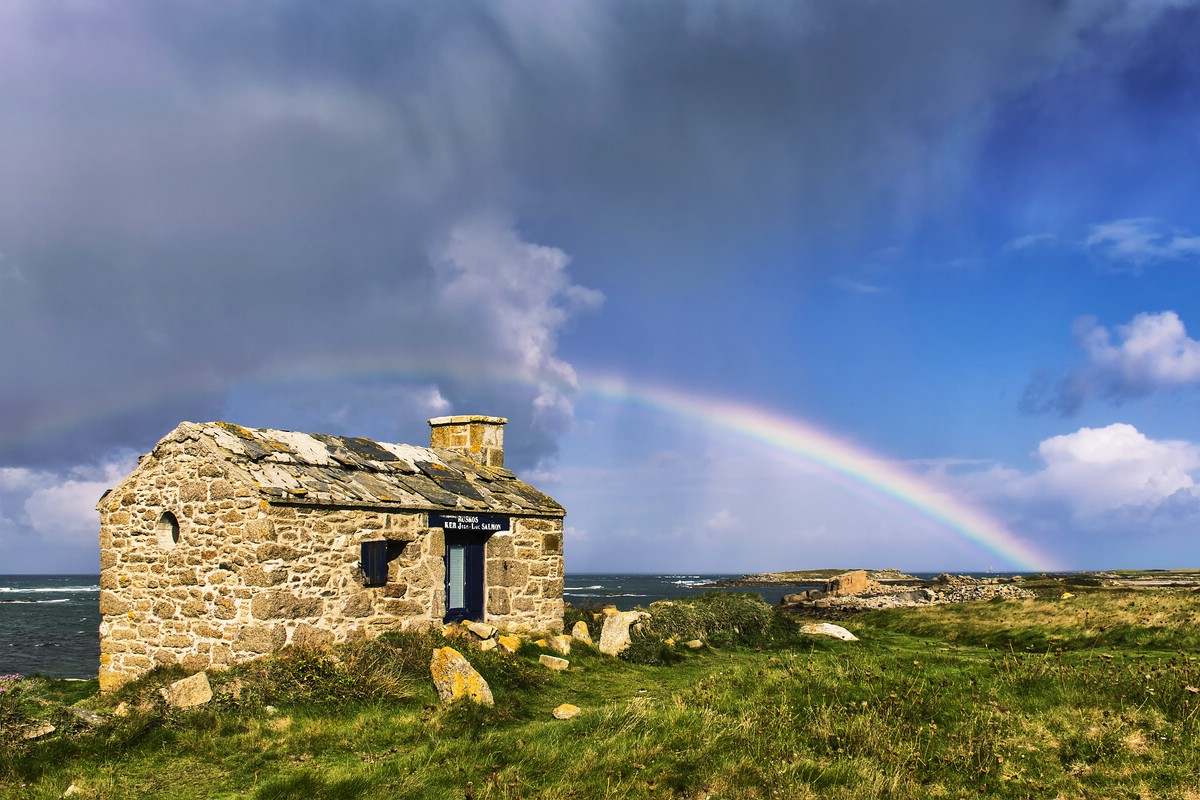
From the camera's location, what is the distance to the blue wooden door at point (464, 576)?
54.2ft

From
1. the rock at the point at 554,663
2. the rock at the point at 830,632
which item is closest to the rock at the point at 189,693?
the rock at the point at 554,663

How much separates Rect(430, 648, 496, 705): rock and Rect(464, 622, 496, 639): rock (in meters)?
4.15

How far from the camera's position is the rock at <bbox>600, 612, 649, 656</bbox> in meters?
16.3

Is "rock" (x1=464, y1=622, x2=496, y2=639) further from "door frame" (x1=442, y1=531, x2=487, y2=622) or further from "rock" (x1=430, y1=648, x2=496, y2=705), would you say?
"rock" (x1=430, y1=648, x2=496, y2=705)

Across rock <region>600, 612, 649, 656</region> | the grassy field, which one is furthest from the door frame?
the grassy field

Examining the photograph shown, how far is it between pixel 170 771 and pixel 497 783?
3701 millimetres

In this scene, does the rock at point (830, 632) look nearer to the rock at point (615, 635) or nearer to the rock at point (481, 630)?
the rock at point (615, 635)

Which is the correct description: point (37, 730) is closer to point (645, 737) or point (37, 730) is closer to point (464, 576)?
point (645, 737)

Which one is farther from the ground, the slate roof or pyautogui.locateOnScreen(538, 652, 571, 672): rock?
the slate roof

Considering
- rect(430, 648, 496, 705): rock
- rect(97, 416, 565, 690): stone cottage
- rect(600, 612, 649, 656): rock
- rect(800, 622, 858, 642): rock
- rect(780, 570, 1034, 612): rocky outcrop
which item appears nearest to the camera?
rect(430, 648, 496, 705): rock

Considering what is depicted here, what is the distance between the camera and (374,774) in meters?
7.62

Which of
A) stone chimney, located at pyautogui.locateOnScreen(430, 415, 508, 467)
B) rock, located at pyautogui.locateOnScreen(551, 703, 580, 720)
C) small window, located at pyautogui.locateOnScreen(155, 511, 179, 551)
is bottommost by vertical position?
rock, located at pyautogui.locateOnScreen(551, 703, 580, 720)

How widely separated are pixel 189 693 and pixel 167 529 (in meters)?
5.20

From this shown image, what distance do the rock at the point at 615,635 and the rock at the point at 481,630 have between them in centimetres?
233
